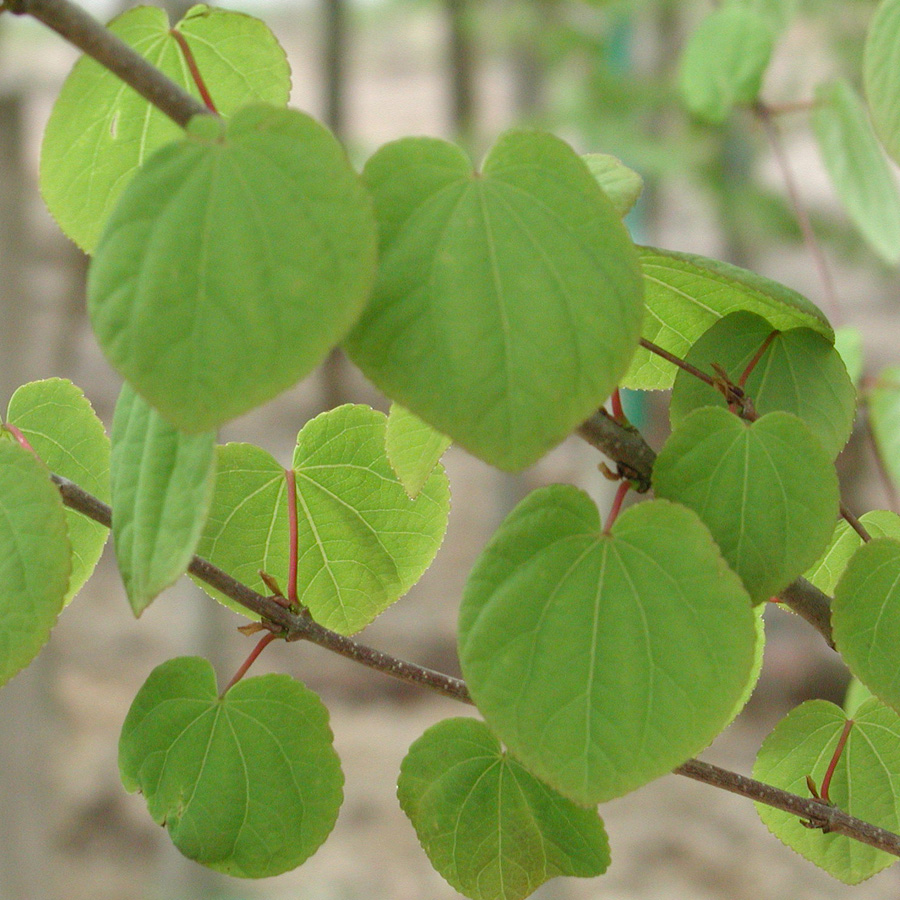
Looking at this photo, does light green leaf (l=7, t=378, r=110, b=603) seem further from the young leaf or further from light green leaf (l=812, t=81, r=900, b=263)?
light green leaf (l=812, t=81, r=900, b=263)

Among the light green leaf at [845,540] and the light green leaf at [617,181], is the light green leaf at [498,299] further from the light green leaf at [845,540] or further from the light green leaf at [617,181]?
the light green leaf at [845,540]

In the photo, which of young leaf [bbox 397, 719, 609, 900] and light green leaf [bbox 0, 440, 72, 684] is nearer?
light green leaf [bbox 0, 440, 72, 684]

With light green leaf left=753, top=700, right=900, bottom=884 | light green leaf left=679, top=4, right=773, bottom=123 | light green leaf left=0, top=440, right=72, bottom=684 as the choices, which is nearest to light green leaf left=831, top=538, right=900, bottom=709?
light green leaf left=753, top=700, right=900, bottom=884

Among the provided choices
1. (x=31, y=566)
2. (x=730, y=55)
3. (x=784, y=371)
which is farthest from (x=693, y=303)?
(x=730, y=55)

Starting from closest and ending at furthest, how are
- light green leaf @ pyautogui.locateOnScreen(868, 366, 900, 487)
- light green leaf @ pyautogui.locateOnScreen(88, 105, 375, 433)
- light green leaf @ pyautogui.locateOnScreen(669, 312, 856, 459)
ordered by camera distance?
light green leaf @ pyautogui.locateOnScreen(88, 105, 375, 433) < light green leaf @ pyautogui.locateOnScreen(669, 312, 856, 459) < light green leaf @ pyautogui.locateOnScreen(868, 366, 900, 487)

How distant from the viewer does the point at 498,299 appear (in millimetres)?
285

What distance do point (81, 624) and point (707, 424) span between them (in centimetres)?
344

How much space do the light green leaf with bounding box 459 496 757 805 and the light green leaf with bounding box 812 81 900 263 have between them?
558 mm

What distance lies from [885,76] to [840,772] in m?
0.30

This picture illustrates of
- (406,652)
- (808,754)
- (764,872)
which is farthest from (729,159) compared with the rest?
(808,754)

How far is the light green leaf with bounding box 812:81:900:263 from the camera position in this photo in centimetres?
81

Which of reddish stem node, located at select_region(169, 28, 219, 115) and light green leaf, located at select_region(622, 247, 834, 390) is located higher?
reddish stem node, located at select_region(169, 28, 219, 115)

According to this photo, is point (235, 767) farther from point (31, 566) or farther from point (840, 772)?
point (840, 772)

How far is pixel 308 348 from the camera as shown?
261mm
